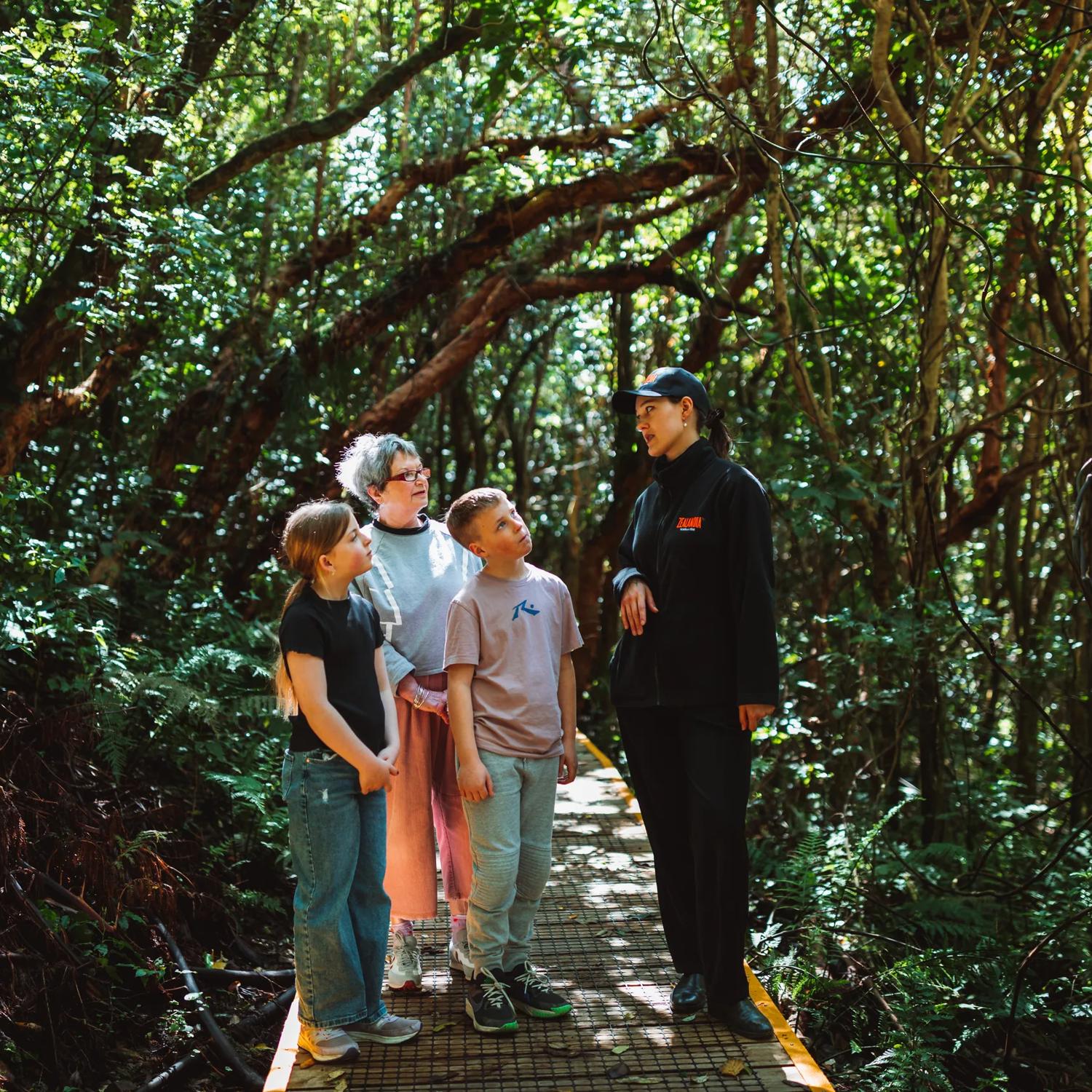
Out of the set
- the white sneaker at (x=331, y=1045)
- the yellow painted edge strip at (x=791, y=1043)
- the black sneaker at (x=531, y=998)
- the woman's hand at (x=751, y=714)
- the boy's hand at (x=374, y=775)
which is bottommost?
the yellow painted edge strip at (x=791, y=1043)

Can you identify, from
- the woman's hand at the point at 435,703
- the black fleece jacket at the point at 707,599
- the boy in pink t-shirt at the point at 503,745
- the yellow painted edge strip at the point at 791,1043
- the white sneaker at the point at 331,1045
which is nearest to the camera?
the yellow painted edge strip at the point at 791,1043

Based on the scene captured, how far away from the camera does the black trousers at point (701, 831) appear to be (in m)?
3.23

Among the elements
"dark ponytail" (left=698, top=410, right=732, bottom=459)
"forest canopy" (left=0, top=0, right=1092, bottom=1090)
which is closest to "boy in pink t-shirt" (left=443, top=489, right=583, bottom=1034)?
"dark ponytail" (left=698, top=410, right=732, bottom=459)

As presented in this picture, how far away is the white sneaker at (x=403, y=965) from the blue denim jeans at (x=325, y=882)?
17.8 inches

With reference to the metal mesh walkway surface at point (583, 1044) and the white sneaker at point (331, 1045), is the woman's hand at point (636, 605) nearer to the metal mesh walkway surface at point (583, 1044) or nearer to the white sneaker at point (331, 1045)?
the metal mesh walkway surface at point (583, 1044)

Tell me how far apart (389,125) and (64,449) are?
451 centimetres

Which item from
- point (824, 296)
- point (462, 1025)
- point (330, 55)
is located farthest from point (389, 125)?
point (462, 1025)

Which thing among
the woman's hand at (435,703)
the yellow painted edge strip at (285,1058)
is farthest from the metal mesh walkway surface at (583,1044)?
the woman's hand at (435,703)

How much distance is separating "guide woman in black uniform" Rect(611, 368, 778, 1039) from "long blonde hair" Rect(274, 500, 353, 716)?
3.10ft

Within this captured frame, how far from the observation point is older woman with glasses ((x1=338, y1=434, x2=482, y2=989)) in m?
3.65

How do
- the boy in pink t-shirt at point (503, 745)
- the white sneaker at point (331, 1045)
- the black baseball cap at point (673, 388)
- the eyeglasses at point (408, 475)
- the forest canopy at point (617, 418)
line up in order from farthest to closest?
the forest canopy at point (617, 418), the eyeglasses at point (408, 475), the black baseball cap at point (673, 388), the boy in pink t-shirt at point (503, 745), the white sneaker at point (331, 1045)

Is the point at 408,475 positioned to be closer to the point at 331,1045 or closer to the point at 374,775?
the point at 374,775

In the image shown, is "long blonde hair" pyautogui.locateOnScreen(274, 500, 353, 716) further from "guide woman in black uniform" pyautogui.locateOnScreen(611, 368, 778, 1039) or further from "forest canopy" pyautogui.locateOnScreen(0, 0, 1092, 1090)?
"forest canopy" pyautogui.locateOnScreen(0, 0, 1092, 1090)

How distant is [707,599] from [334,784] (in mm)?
1238
